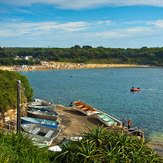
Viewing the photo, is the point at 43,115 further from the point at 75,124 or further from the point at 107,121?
the point at 107,121

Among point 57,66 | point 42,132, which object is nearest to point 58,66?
point 57,66

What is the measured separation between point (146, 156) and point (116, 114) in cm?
2327

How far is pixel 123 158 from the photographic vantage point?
28.0 ft

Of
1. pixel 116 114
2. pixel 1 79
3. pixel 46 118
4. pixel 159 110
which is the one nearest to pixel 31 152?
pixel 46 118

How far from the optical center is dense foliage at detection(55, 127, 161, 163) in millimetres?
8438

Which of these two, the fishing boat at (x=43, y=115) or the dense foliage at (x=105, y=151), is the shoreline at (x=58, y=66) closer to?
the fishing boat at (x=43, y=115)

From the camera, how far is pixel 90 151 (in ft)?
28.2

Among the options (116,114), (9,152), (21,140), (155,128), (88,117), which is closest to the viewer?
(9,152)

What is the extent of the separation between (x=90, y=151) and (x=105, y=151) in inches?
32.9

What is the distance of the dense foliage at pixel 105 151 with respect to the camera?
8438mm

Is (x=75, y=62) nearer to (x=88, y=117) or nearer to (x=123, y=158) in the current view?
(x=88, y=117)

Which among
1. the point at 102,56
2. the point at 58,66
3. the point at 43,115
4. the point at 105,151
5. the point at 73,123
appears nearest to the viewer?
the point at 105,151

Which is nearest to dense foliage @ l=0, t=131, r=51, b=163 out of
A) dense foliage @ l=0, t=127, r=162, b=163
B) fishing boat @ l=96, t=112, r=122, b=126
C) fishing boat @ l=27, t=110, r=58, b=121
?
dense foliage @ l=0, t=127, r=162, b=163

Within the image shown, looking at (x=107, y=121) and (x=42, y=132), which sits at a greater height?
(x=107, y=121)
